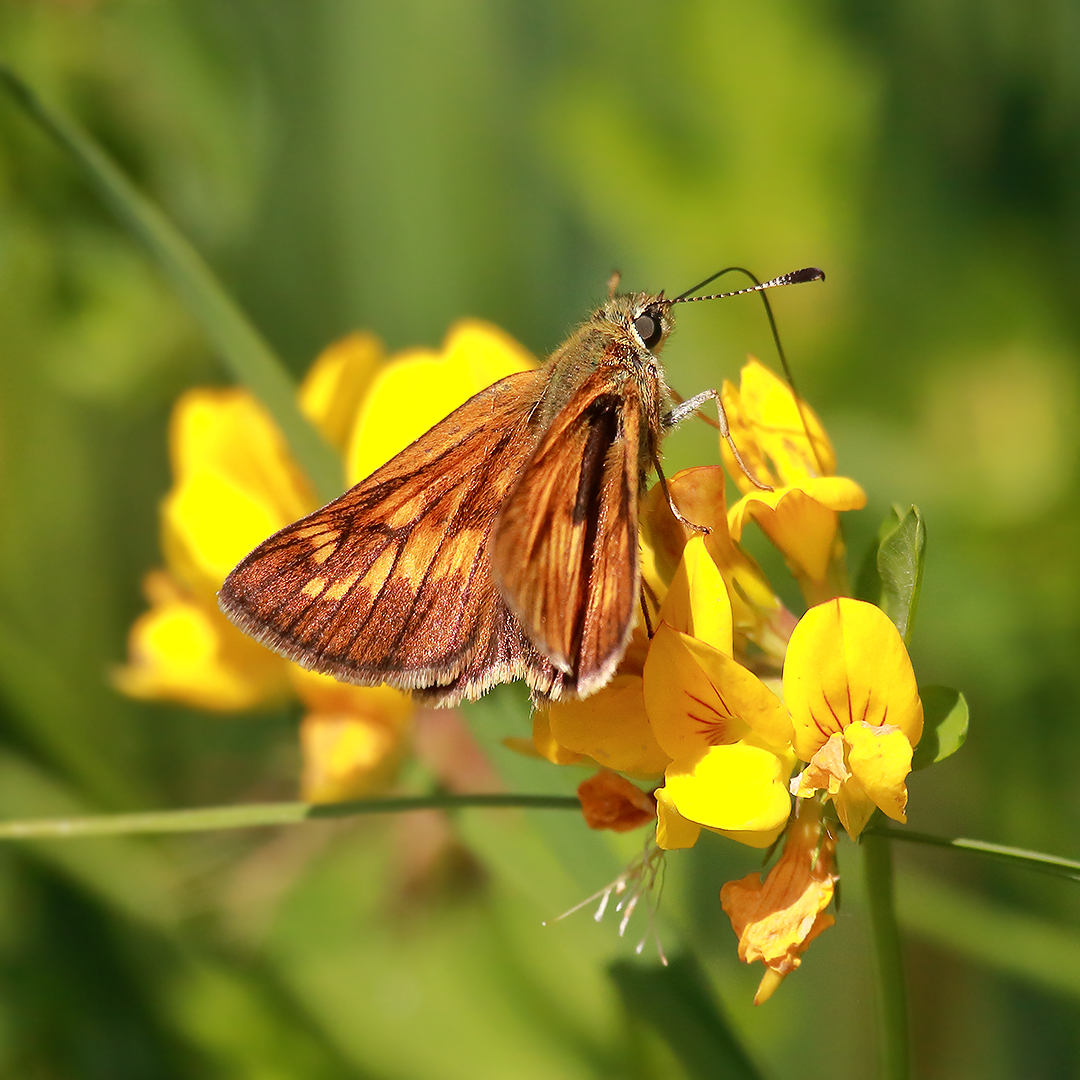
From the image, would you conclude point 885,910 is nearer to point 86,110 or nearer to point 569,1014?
point 569,1014

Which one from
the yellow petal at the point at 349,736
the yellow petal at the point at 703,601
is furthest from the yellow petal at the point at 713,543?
the yellow petal at the point at 349,736

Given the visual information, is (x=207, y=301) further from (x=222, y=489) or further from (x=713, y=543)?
(x=713, y=543)

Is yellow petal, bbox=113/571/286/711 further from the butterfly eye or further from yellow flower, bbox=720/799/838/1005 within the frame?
yellow flower, bbox=720/799/838/1005

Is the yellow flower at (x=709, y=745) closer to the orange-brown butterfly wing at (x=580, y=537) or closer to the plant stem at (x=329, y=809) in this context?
the orange-brown butterfly wing at (x=580, y=537)

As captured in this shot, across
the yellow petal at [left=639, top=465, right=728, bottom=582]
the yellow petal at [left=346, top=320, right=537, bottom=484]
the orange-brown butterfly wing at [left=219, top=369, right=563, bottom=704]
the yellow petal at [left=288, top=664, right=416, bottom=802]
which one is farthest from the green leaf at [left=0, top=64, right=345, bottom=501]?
the yellow petal at [left=639, top=465, right=728, bottom=582]

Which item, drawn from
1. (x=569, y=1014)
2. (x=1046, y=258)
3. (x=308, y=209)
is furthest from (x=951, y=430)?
(x=308, y=209)

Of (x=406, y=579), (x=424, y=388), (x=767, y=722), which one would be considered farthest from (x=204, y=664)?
(x=767, y=722)

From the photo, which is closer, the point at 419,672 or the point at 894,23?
the point at 419,672

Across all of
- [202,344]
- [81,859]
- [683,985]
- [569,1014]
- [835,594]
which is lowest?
[569,1014]
